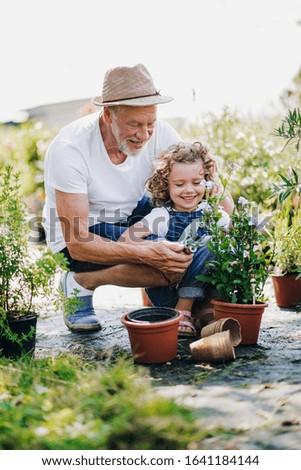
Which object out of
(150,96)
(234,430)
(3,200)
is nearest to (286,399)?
(234,430)

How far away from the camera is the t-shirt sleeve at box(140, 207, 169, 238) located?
3.31m

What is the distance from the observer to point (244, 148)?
19.2ft

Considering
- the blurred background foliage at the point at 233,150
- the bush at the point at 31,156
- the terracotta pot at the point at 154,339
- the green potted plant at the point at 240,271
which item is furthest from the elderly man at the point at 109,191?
the bush at the point at 31,156

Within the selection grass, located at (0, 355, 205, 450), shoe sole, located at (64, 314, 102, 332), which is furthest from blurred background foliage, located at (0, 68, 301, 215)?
grass, located at (0, 355, 205, 450)

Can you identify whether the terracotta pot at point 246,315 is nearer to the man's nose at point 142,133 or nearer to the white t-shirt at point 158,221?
the white t-shirt at point 158,221

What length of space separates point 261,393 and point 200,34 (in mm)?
6777

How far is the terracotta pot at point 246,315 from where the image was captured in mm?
2801

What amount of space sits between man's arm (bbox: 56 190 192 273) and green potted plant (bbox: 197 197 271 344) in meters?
0.34

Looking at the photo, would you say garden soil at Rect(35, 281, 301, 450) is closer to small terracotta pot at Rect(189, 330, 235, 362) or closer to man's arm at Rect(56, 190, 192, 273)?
small terracotta pot at Rect(189, 330, 235, 362)

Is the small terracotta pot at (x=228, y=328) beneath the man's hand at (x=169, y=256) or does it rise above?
beneath

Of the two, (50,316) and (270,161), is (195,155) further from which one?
(270,161)

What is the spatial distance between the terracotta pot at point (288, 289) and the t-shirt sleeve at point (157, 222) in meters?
0.90

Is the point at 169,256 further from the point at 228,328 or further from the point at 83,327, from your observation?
the point at 83,327

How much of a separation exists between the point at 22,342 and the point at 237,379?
1.01 metres
